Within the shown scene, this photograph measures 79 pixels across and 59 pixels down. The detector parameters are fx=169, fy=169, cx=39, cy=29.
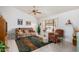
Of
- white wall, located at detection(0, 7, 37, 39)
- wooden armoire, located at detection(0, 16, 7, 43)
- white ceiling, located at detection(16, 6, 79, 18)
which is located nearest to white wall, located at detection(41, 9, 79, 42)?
white ceiling, located at detection(16, 6, 79, 18)

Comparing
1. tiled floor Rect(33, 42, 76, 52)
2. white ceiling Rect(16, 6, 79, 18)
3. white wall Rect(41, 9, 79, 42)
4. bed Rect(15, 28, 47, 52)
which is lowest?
tiled floor Rect(33, 42, 76, 52)

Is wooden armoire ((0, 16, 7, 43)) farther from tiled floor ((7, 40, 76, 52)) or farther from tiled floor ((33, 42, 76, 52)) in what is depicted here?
tiled floor ((33, 42, 76, 52))

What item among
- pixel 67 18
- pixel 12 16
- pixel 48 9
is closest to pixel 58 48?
pixel 67 18

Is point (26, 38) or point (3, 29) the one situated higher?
point (3, 29)

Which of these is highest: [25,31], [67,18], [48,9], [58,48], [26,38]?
[48,9]

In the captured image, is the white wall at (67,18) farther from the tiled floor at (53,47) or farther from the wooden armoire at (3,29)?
the wooden armoire at (3,29)

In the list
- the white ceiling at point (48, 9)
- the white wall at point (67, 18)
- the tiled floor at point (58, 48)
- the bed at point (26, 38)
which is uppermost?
the white ceiling at point (48, 9)

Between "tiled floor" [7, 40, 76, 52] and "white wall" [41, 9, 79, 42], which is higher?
"white wall" [41, 9, 79, 42]

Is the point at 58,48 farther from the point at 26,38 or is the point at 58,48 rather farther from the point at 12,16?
the point at 12,16

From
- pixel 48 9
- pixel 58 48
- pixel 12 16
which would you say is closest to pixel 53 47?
pixel 58 48

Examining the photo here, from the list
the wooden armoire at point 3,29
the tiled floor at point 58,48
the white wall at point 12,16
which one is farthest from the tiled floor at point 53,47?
the white wall at point 12,16

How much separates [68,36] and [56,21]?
0.28 m

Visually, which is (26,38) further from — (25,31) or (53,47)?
(53,47)
